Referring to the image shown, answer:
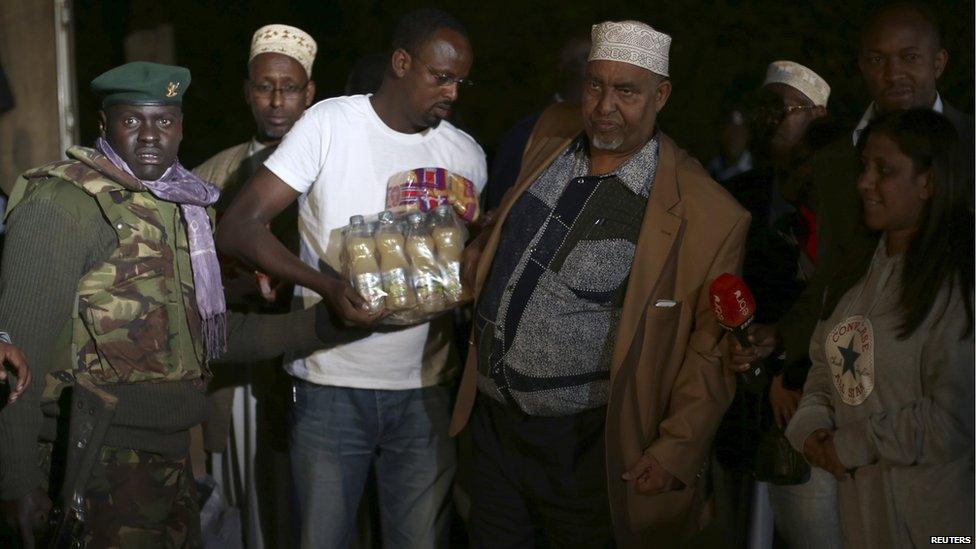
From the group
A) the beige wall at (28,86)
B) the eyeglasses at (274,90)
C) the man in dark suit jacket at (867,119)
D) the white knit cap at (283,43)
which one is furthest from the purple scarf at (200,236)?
the beige wall at (28,86)

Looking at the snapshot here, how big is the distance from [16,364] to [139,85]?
1.00 metres

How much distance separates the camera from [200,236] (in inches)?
156

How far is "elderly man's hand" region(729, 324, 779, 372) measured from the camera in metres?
3.63

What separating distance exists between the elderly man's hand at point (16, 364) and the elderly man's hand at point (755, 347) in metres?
2.12

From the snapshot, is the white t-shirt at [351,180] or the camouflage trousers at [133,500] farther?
the white t-shirt at [351,180]

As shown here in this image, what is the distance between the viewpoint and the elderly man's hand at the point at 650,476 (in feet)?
12.1

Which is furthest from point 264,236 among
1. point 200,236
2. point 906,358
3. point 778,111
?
point 778,111

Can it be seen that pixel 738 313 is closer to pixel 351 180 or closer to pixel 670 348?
pixel 670 348

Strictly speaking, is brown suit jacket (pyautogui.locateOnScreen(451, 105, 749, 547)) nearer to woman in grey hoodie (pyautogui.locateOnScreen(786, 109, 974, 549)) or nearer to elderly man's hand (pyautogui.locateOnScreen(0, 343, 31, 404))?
woman in grey hoodie (pyautogui.locateOnScreen(786, 109, 974, 549))

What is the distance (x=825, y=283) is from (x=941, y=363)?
2.44 feet

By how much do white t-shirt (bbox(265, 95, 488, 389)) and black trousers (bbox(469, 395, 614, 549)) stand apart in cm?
37

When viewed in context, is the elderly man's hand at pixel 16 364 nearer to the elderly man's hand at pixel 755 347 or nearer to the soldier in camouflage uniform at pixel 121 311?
the soldier in camouflage uniform at pixel 121 311

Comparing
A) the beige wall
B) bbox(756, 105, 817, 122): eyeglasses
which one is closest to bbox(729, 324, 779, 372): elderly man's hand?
bbox(756, 105, 817, 122): eyeglasses

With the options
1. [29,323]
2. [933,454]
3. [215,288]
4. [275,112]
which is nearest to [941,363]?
[933,454]
